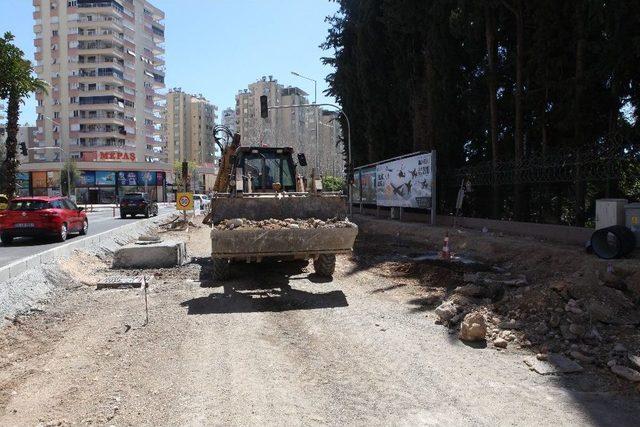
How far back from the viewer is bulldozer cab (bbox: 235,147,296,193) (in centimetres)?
1312

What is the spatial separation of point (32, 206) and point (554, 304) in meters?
16.2

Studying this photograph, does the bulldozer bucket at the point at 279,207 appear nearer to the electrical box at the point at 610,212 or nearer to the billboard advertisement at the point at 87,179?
the electrical box at the point at 610,212

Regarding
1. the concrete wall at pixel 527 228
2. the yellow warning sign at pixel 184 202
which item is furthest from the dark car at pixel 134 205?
the concrete wall at pixel 527 228

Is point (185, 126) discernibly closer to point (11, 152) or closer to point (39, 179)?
point (39, 179)

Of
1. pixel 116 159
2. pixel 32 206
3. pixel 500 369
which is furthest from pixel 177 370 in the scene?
pixel 116 159

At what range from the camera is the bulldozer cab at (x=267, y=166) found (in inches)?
517

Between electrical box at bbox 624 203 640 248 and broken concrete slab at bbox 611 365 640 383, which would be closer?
broken concrete slab at bbox 611 365 640 383

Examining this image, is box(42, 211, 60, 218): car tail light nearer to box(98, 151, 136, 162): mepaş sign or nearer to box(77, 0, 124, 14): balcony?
box(98, 151, 136, 162): mepaş sign

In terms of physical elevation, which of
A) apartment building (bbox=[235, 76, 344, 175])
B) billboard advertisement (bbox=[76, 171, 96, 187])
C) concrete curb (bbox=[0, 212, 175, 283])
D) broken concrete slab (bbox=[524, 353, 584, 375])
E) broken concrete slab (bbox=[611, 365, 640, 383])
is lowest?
broken concrete slab (bbox=[524, 353, 584, 375])

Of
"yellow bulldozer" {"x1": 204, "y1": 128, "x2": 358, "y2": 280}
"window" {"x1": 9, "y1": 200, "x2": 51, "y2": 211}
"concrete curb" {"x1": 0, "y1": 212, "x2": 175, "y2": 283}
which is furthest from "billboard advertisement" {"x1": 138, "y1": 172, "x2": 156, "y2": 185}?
"yellow bulldozer" {"x1": 204, "y1": 128, "x2": 358, "y2": 280}

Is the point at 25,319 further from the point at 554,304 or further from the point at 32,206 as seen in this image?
the point at 32,206

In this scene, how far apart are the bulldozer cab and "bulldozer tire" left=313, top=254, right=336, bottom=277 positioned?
2.99 meters

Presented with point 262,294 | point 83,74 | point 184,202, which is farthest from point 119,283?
point 83,74

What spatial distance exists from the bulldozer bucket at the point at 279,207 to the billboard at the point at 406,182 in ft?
34.9
